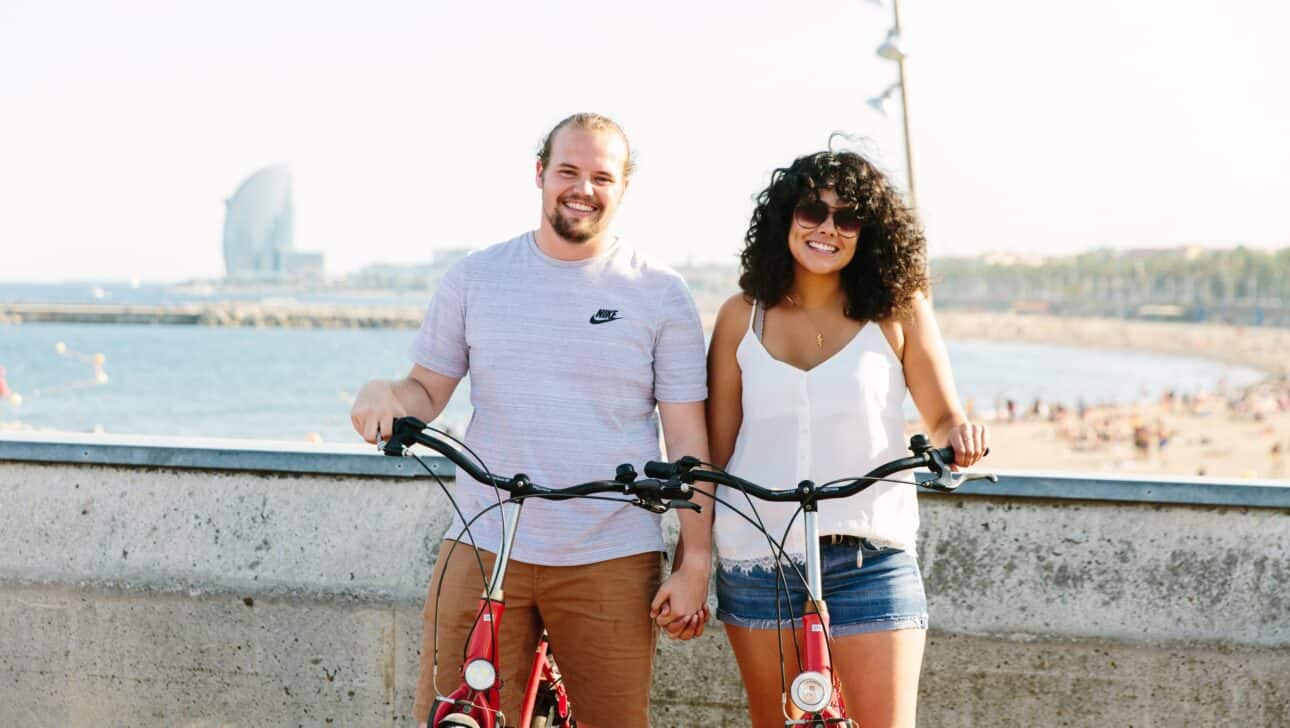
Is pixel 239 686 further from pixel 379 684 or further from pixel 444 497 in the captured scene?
pixel 444 497

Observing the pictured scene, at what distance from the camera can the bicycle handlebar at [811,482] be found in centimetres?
235

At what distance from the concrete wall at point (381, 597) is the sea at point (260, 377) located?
139 ft

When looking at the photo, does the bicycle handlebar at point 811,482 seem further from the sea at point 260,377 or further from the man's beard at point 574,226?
the sea at point 260,377

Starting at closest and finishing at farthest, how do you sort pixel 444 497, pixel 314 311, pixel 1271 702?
Result: pixel 1271 702, pixel 444 497, pixel 314 311

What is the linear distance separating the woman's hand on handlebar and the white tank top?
0.26 meters

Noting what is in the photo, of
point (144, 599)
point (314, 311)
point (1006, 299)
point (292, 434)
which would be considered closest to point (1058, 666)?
point (144, 599)

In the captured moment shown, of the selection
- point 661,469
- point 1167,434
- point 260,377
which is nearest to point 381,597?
point 661,469

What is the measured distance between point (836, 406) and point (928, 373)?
232mm

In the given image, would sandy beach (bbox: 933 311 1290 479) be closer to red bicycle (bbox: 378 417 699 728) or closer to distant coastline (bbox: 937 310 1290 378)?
distant coastline (bbox: 937 310 1290 378)

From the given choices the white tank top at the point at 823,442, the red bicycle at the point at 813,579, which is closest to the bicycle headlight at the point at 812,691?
the red bicycle at the point at 813,579

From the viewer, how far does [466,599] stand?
2.95m

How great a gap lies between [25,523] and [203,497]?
57 centimetres

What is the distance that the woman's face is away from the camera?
9.59ft

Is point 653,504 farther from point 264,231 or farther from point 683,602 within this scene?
point 264,231
